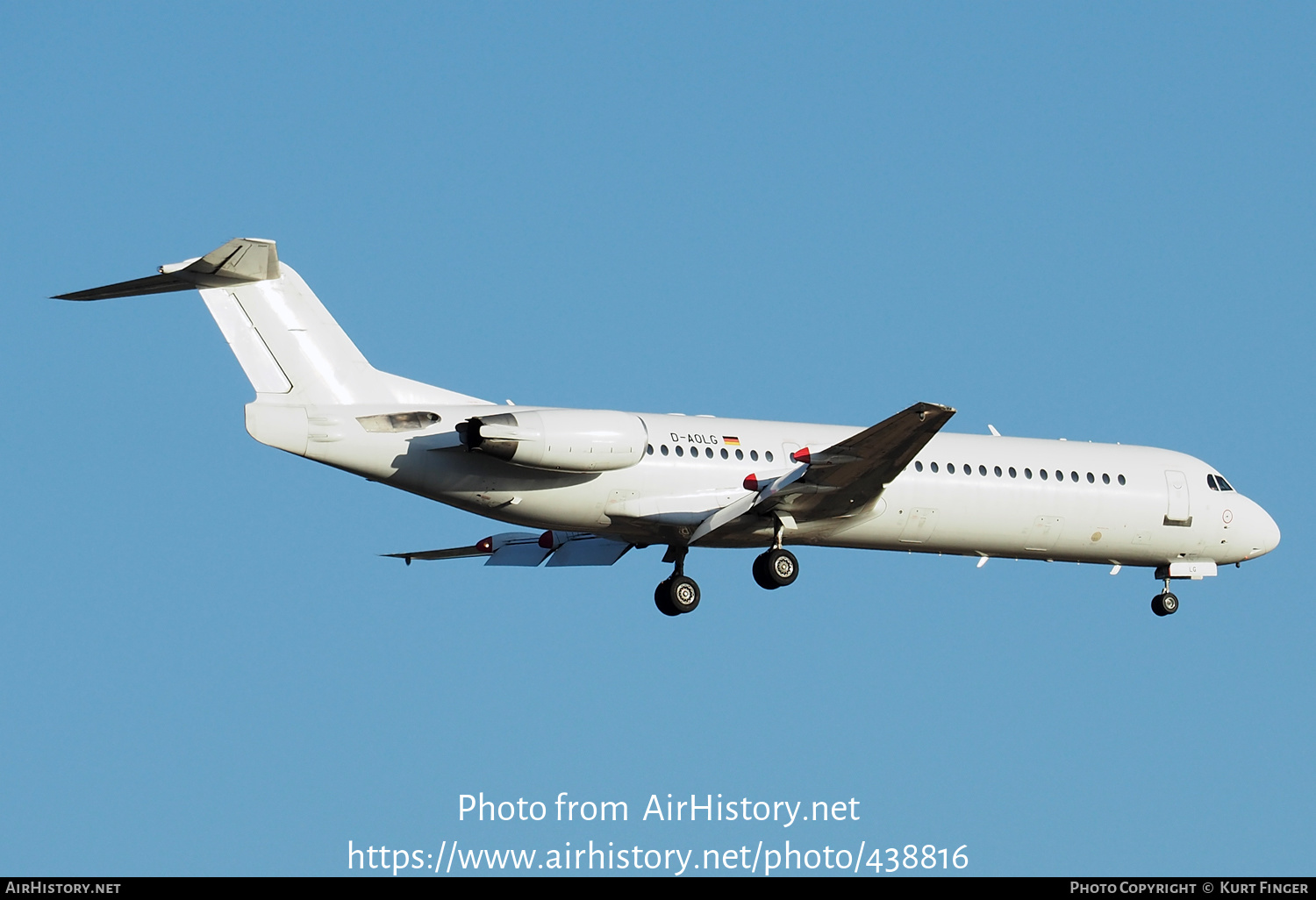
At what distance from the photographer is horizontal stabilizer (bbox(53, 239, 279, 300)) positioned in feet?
63.9

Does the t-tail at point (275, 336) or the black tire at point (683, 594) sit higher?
the t-tail at point (275, 336)

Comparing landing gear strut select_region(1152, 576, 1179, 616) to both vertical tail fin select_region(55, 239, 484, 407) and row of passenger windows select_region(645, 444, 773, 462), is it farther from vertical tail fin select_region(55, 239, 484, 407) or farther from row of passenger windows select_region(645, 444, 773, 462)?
vertical tail fin select_region(55, 239, 484, 407)

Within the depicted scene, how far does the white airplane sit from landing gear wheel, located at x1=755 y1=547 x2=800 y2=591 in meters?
0.03

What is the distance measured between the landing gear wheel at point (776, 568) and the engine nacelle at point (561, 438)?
2646 mm

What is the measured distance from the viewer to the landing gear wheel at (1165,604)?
27547 mm

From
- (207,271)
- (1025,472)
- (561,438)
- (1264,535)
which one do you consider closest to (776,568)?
(561,438)

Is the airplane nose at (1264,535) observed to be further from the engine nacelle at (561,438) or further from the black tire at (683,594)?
the engine nacelle at (561,438)

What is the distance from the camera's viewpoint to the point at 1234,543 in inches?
1098

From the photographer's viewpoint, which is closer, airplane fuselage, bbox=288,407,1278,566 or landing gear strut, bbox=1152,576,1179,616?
airplane fuselage, bbox=288,407,1278,566

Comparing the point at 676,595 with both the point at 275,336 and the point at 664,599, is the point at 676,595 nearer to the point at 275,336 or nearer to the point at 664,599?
the point at 664,599

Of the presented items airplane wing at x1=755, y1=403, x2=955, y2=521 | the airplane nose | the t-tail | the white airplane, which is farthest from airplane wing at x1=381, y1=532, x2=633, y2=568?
the airplane nose

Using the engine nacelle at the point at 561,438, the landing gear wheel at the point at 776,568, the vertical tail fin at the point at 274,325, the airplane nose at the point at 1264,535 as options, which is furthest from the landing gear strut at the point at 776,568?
the airplane nose at the point at 1264,535

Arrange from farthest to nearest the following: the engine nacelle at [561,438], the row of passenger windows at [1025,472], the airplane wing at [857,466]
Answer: the row of passenger windows at [1025,472] < the airplane wing at [857,466] < the engine nacelle at [561,438]

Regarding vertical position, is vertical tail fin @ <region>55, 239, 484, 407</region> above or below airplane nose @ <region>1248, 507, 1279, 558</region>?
below
